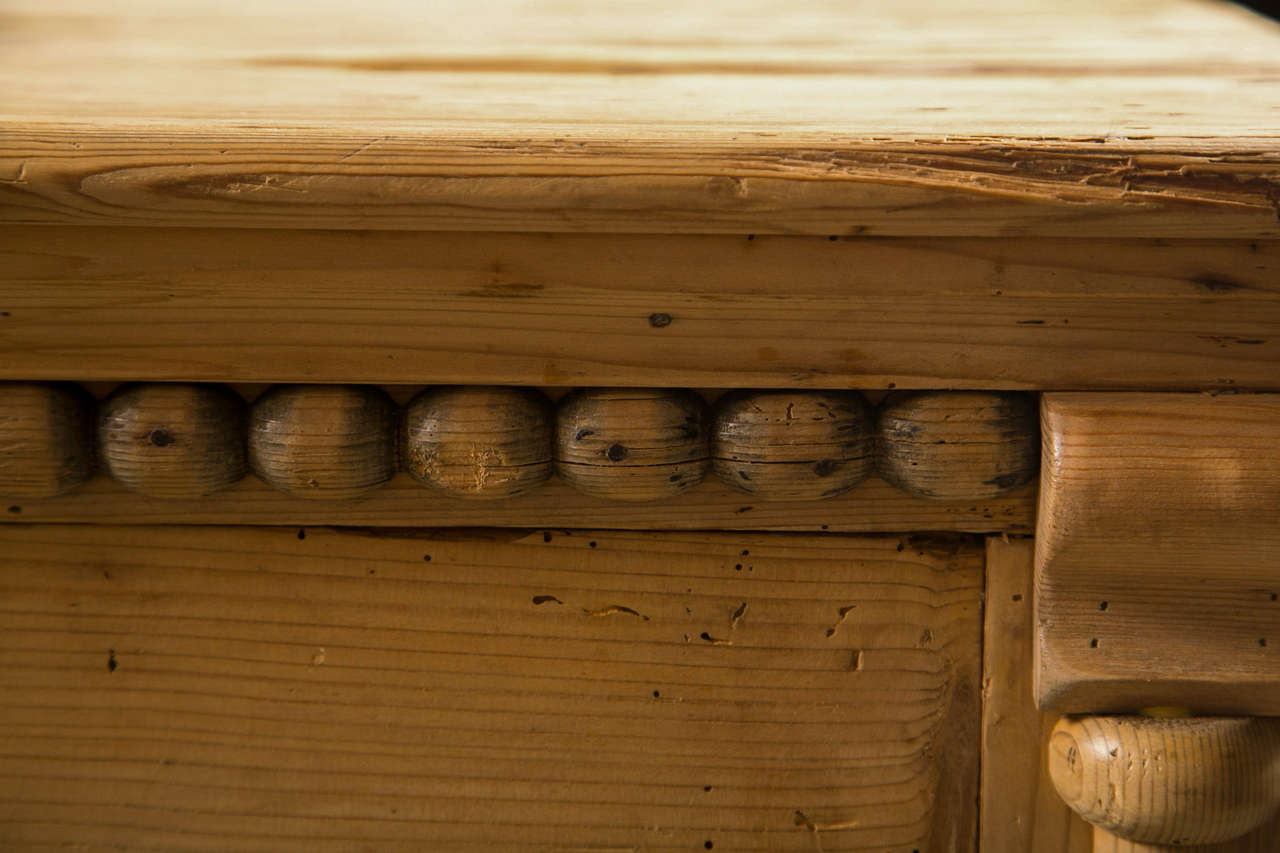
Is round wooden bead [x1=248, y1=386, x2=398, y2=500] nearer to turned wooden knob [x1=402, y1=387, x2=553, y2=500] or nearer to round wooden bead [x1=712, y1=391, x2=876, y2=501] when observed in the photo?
turned wooden knob [x1=402, y1=387, x2=553, y2=500]

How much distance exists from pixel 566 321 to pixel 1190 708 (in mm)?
370

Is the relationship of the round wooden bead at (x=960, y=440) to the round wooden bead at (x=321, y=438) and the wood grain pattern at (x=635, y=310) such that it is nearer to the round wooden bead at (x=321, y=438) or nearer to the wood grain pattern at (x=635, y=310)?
the wood grain pattern at (x=635, y=310)

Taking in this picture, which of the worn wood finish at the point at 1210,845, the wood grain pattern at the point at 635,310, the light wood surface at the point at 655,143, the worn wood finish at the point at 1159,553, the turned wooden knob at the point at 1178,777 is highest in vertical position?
the light wood surface at the point at 655,143

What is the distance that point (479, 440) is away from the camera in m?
0.47

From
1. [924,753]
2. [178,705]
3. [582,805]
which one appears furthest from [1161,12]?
[178,705]

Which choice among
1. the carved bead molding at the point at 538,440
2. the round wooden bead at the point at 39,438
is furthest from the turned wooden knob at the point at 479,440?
the round wooden bead at the point at 39,438

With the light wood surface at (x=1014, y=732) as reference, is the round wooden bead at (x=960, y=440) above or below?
above

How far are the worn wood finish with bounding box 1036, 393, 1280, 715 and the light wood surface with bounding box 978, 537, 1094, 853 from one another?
2cm

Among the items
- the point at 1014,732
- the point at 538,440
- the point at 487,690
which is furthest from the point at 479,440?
the point at 1014,732

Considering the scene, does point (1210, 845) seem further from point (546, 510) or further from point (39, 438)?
point (39, 438)

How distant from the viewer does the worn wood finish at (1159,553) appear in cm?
45

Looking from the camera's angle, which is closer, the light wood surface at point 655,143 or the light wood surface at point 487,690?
the light wood surface at point 655,143

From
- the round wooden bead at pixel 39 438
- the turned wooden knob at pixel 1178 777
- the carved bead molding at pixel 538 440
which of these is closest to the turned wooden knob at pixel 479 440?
the carved bead molding at pixel 538 440

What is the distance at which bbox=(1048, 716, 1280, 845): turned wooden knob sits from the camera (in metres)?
0.45
